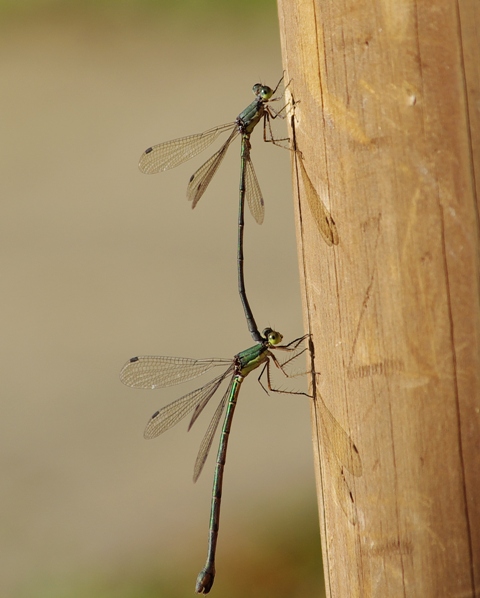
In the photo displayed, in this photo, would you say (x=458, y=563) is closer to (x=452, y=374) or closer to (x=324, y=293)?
(x=452, y=374)

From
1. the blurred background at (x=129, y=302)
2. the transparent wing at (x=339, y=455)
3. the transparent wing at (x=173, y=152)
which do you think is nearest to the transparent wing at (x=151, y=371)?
the transparent wing at (x=173, y=152)

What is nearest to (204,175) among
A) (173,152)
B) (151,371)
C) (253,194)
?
(173,152)

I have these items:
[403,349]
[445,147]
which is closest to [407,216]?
[445,147]

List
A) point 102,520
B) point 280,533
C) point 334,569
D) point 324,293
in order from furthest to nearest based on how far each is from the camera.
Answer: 1. point 102,520
2. point 280,533
3. point 334,569
4. point 324,293

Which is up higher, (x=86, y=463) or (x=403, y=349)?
(x=403, y=349)

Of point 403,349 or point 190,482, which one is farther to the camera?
point 190,482

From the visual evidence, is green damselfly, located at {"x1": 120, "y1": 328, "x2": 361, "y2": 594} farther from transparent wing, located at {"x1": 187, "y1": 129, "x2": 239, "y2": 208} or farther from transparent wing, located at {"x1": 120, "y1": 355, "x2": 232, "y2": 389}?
transparent wing, located at {"x1": 187, "y1": 129, "x2": 239, "y2": 208}
